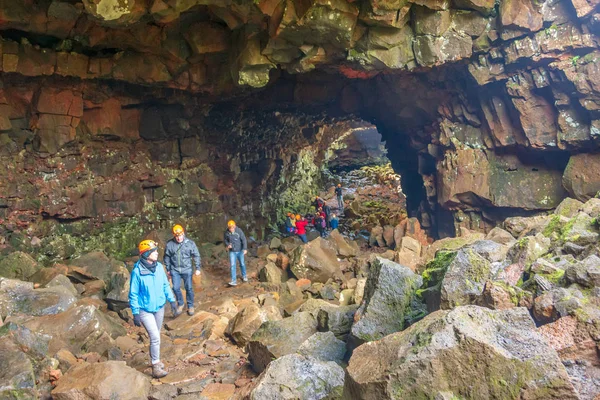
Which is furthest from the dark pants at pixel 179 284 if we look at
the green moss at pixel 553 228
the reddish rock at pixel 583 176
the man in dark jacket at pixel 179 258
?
the reddish rock at pixel 583 176

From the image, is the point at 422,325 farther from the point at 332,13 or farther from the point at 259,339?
the point at 332,13

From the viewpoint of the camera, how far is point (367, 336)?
506 centimetres

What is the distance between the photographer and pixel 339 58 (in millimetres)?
12297

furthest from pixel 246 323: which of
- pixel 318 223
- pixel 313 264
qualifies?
pixel 318 223

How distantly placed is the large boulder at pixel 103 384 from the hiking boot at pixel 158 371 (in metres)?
0.55

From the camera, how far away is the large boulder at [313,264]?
12102mm

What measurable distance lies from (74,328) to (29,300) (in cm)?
149

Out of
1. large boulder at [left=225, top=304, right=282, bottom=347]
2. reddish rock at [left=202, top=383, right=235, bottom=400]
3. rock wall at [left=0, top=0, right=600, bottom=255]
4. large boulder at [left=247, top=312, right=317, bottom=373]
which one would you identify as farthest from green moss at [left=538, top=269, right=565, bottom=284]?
rock wall at [left=0, top=0, right=600, bottom=255]

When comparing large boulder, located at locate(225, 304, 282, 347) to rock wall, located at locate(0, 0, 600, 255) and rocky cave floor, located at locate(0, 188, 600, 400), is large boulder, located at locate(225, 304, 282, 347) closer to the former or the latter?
rocky cave floor, located at locate(0, 188, 600, 400)

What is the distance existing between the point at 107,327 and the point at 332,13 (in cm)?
777

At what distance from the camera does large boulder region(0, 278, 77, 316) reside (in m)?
7.59

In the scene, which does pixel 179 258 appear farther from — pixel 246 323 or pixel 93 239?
pixel 93 239

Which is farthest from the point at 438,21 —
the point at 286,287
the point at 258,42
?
the point at 286,287

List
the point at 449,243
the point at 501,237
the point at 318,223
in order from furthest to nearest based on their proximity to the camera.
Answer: the point at 318,223, the point at 449,243, the point at 501,237
